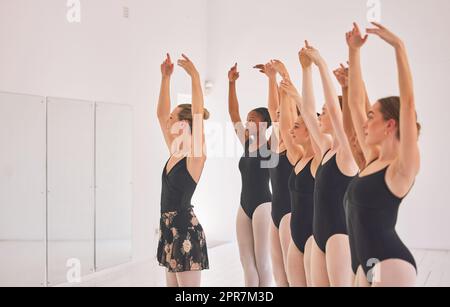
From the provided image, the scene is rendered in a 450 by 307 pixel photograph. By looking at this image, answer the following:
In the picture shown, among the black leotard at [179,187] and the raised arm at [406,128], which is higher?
the raised arm at [406,128]

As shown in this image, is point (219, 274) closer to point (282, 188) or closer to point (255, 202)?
point (255, 202)

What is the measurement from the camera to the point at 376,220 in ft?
9.68

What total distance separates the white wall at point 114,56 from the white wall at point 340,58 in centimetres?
60

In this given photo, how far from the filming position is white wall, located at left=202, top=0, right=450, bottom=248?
25.8 ft

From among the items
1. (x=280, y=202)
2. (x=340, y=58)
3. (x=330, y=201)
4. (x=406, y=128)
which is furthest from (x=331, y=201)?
(x=340, y=58)

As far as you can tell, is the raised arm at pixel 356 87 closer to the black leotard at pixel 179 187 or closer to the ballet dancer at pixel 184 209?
the ballet dancer at pixel 184 209

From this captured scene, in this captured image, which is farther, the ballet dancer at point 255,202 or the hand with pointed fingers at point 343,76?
the ballet dancer at point 255,202

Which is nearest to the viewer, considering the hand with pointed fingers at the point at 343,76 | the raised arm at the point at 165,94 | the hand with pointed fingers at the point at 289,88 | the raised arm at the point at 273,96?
the hand with pointed fingers at the point at 343,76

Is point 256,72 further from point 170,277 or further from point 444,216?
point 170,277

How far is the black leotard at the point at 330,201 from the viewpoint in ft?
11.6

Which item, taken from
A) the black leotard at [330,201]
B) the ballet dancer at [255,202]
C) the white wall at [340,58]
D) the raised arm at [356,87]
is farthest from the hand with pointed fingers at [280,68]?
the white wall at [340,58]

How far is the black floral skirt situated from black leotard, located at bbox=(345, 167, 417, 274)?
4.78 feet

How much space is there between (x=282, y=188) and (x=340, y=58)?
13.9 feet

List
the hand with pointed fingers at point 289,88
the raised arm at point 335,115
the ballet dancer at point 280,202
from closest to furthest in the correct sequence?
the raised arm at point 335,115 < the hand with pointed fingers at point 289,88 < the ballet dancer at point 280,202
